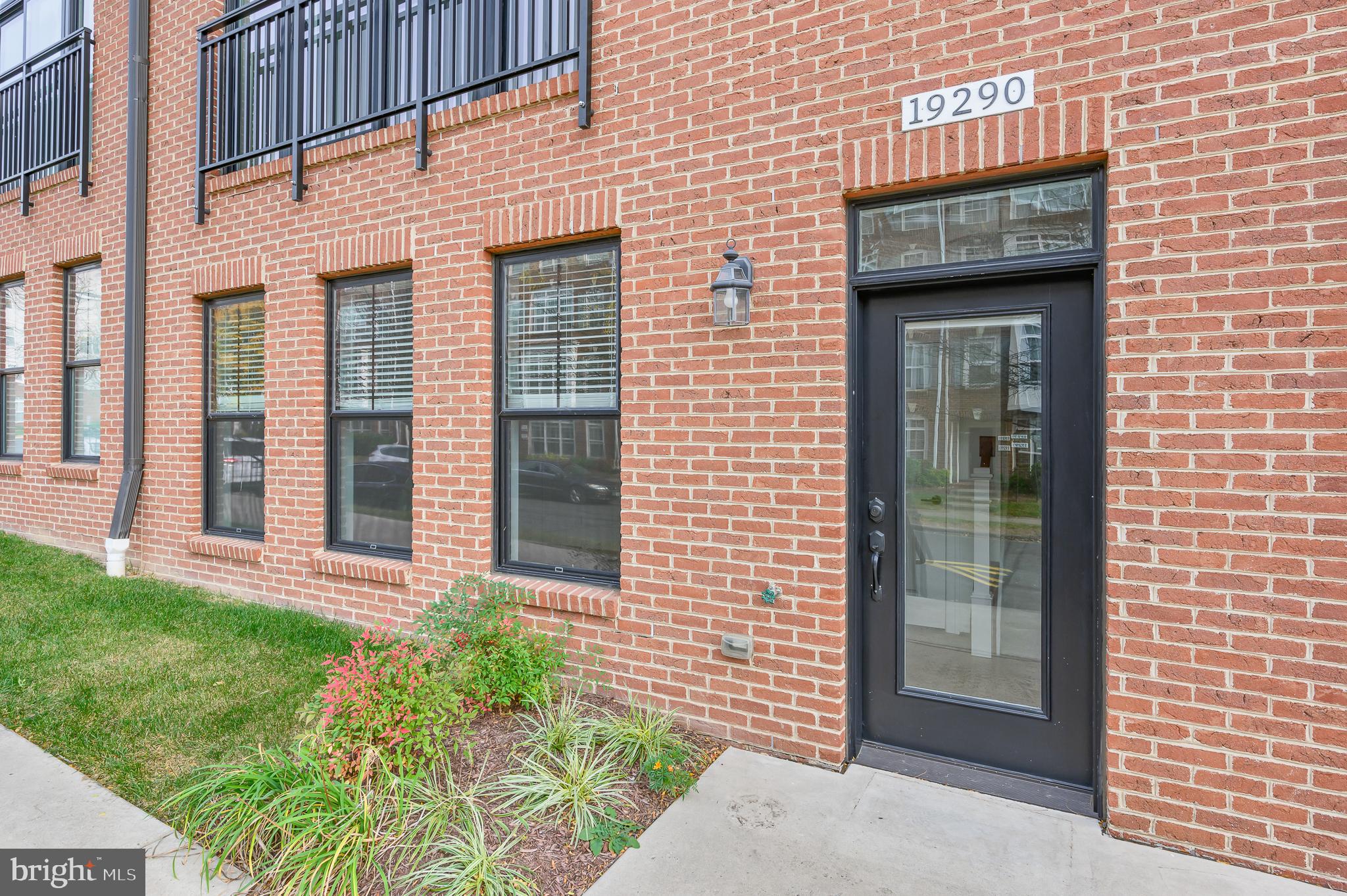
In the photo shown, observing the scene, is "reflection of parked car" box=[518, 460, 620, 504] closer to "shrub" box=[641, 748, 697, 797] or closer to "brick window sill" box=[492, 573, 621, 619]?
"brick window sill" box=[492, 573, 621, 619]

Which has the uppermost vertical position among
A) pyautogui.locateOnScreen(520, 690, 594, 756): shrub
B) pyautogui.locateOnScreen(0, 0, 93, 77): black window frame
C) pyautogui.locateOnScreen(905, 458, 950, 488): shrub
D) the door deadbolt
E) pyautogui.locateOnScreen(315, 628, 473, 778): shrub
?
pyautogui.locateOnScreen(0, 0, 93, 77): black window frame

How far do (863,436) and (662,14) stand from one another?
2.47 meters

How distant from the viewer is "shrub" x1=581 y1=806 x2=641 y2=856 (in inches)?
110

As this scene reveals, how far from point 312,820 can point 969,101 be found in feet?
12.7

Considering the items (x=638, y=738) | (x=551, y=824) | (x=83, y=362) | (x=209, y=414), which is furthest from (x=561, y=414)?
(x=83, y=362)

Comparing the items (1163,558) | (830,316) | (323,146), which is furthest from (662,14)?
(1163,558)

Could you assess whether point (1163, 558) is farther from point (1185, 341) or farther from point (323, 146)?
point (323, 146)

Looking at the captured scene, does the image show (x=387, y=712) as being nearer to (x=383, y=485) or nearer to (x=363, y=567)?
(x=363, y=567)

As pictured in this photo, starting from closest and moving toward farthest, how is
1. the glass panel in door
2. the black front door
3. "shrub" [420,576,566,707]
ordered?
the black front door
the glass panel in door
"shrub" [420,576,566,707]

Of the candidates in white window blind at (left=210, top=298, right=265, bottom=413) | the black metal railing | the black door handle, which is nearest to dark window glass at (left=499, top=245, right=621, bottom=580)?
the black door handle

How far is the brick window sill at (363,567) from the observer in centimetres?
489

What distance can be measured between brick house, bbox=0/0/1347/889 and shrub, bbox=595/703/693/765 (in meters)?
0.31

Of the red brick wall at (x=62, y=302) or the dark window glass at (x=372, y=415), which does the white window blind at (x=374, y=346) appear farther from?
the red brick wall at (x=62, y=302)

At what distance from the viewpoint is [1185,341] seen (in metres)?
2.83
